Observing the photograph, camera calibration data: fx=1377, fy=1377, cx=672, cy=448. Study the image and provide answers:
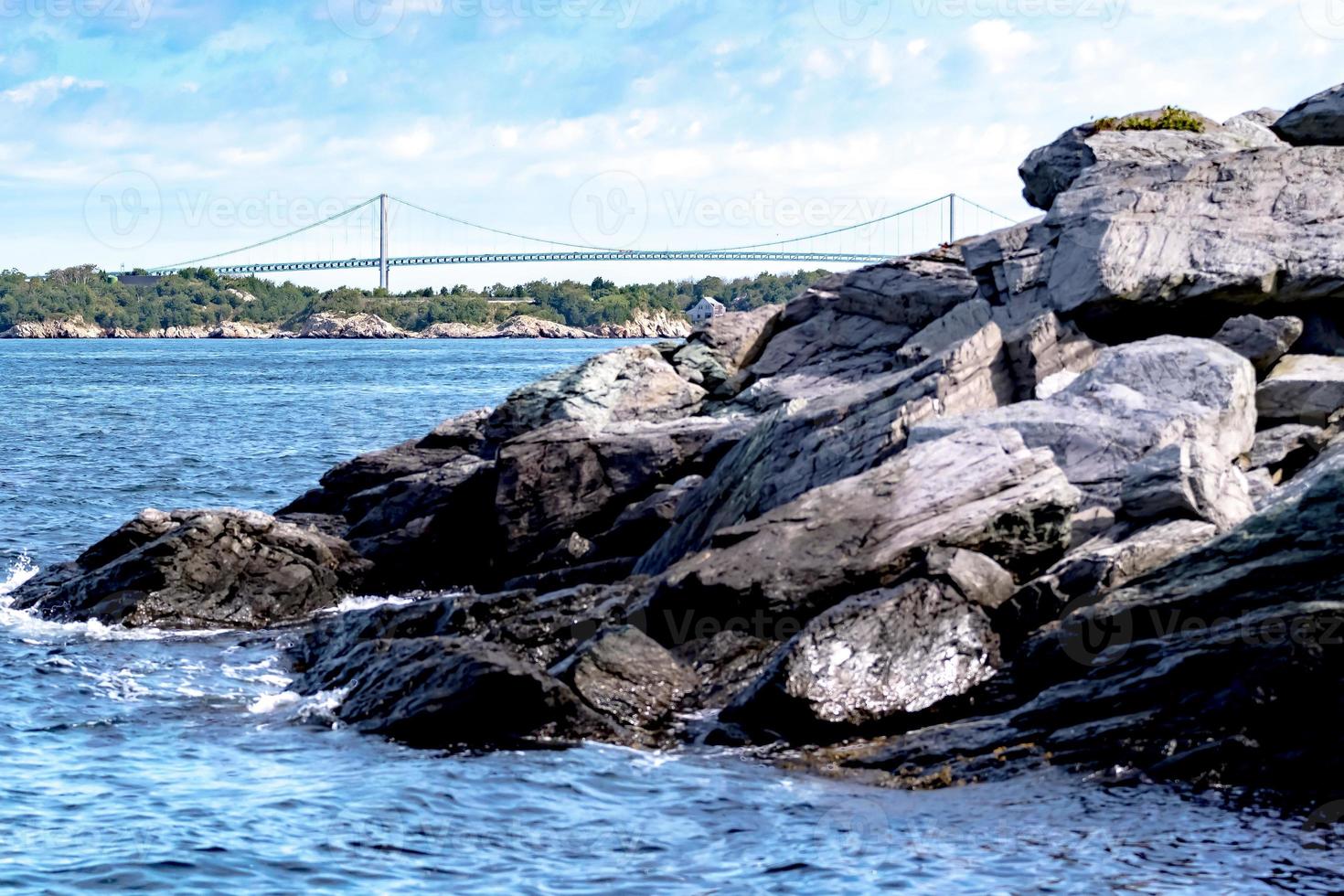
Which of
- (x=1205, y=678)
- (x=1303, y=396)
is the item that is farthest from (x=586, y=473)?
(x=1205, y=678)

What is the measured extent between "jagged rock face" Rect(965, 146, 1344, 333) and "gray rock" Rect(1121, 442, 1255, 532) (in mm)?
5581

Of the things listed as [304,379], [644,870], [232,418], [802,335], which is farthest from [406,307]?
[644,870]

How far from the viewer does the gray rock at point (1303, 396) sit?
17.6 metres

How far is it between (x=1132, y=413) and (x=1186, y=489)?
94.4 inches

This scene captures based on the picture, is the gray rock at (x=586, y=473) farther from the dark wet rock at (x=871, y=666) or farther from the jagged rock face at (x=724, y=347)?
the dark wet rock at (x=871, y=666)

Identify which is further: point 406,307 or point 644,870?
point 406,307

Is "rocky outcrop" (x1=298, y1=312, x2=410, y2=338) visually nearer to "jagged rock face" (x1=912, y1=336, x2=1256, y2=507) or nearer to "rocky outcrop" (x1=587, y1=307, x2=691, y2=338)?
"rocky outcrop" (x1=587, y1=307, x2=691, y2=338)

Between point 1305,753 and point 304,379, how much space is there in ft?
258

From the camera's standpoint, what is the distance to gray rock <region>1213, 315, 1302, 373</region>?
18594mm

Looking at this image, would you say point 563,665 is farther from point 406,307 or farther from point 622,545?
point 406,307

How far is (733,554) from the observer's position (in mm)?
15055

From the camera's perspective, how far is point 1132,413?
53.2 feet

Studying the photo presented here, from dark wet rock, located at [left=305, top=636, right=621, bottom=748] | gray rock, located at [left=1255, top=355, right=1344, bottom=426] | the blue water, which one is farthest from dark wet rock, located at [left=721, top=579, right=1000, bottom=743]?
gray rock, located at [left=1255, top=355, right=1344, bottom=426]

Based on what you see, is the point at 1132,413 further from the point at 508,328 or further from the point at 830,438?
the point at 508,328
